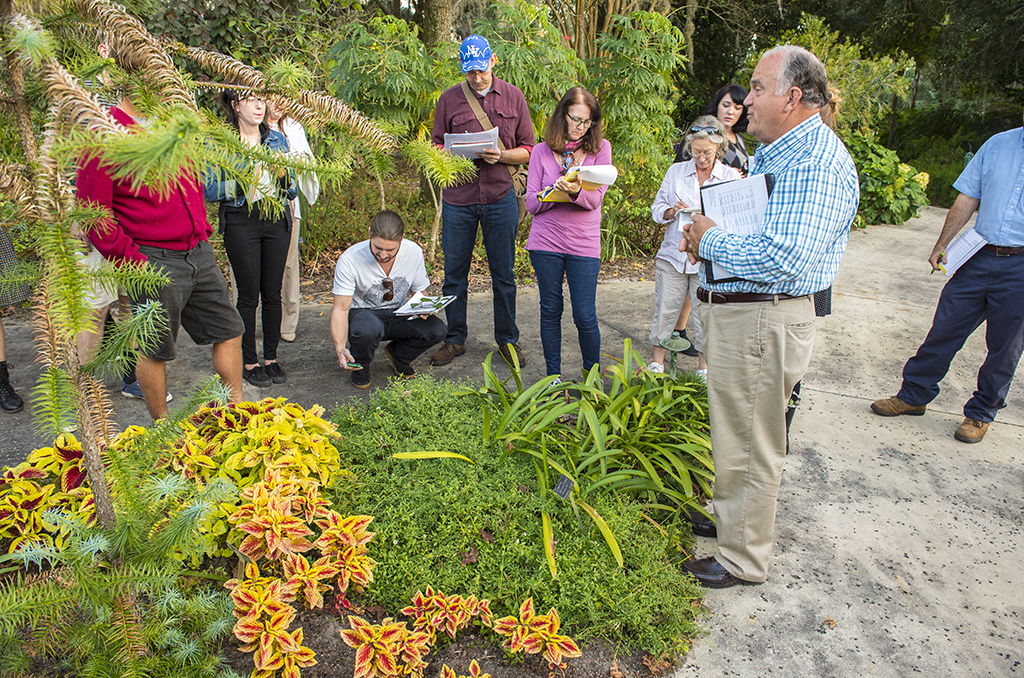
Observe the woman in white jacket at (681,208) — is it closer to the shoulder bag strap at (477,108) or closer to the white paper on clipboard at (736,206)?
the shoulder bag strap at (477,108)

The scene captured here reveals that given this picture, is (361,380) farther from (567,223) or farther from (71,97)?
(71,97)

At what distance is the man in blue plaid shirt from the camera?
2.18 metres

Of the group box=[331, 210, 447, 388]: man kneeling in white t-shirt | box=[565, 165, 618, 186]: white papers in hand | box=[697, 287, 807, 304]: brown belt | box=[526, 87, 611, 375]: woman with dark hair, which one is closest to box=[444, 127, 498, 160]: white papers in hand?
box=[526, 87, 611, 375]: woman with dark hair

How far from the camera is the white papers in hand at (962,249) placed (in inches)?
146

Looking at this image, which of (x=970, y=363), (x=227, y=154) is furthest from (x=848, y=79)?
(x=227, y=154)

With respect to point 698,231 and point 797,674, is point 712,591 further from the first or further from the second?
point 698,231

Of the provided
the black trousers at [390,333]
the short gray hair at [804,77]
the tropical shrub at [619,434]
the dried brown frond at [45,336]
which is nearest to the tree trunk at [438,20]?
the black trousers at [390,333]

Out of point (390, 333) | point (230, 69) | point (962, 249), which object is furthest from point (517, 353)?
point (230, 69)

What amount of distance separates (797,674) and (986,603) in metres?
1.03

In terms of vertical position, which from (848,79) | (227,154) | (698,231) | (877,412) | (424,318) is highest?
(848,79)

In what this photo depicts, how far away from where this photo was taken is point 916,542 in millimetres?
2906

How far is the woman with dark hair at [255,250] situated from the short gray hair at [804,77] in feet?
8.83

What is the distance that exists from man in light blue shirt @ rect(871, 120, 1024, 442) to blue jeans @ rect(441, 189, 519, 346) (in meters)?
2.65

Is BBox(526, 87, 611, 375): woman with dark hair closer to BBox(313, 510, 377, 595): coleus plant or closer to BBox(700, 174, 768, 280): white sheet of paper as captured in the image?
BBox(700, 174, 768, 280): white sheet of paper
